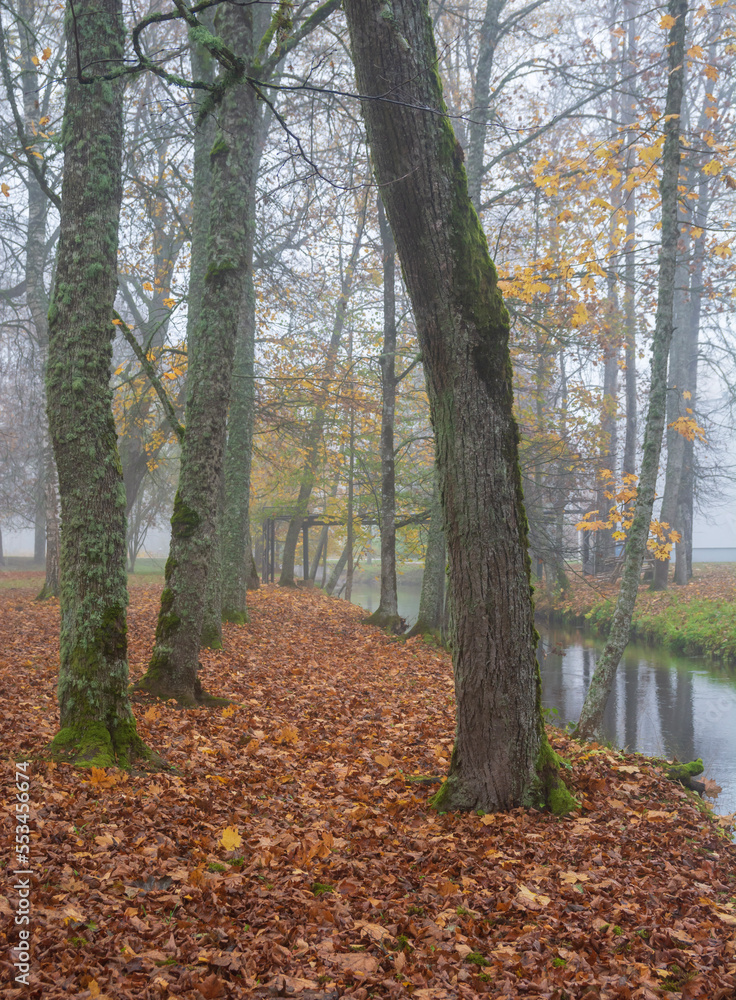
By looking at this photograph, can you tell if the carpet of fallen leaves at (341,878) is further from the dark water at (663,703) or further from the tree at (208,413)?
the dark water at (663,703)

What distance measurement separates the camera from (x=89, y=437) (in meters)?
4.14

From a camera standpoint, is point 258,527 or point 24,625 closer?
point 24,625

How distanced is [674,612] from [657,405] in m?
10.8

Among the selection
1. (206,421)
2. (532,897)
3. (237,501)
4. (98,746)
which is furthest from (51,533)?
(532,897)

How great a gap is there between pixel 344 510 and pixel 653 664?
10151mm

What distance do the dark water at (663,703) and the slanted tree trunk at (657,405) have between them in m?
1.42

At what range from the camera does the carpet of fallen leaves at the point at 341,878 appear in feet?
8.00

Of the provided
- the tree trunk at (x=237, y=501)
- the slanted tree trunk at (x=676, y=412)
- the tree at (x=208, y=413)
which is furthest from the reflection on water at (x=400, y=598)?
the tree at (x=208, y=413)

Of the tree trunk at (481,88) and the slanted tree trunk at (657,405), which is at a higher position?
the tree trunk at (481,88)

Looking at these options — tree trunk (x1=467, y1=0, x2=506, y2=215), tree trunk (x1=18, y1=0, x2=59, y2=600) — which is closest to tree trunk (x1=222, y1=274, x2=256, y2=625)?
tree trunk (x1=18, y1=0, x2=59, y2=600)

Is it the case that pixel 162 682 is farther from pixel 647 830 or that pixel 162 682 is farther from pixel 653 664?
pixel 653 664

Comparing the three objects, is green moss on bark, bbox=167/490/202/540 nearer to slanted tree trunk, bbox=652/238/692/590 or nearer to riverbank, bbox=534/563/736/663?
riverbank, bbox=534/563/736/663

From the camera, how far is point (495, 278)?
403 cm

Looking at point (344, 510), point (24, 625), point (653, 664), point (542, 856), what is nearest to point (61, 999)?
point (542, 856)
